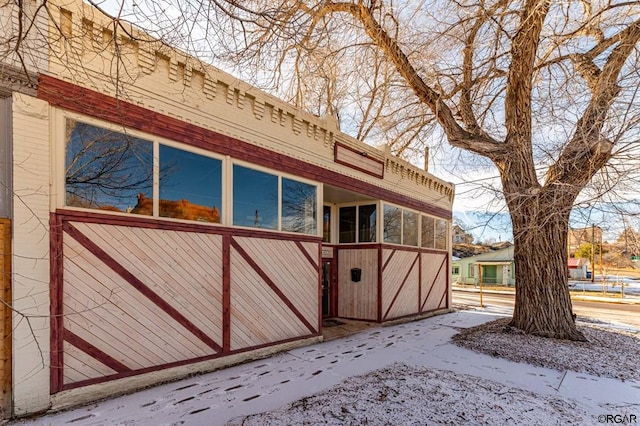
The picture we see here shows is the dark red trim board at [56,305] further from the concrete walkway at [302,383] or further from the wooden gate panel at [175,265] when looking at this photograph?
the concrete walkway at [302,383]

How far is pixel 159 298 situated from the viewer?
4.89m

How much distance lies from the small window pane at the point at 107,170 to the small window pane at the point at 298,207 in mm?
2645

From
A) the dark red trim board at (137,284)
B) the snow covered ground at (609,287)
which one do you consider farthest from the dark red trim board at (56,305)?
the snow covered ground at (609,287)

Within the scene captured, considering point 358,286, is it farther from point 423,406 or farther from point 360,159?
point 423,406

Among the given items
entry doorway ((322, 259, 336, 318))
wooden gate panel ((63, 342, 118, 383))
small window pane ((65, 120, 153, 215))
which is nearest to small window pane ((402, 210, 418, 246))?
entry doorway ((322, 259, 336, 318))

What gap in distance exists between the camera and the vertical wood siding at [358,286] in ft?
31.3

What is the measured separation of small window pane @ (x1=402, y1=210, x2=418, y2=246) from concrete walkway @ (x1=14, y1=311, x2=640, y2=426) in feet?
12.0

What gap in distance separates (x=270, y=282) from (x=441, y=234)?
8.36 m

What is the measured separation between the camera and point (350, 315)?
32.5ft

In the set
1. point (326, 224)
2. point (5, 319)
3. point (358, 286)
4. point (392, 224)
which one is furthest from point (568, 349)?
point (5, 319)

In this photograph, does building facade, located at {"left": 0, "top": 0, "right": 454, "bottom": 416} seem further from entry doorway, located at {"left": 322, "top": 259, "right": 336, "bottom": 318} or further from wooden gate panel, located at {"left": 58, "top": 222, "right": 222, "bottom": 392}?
entry doorway, located at {"left": 322, "top": 259, "right": 336, "bottom": 318}

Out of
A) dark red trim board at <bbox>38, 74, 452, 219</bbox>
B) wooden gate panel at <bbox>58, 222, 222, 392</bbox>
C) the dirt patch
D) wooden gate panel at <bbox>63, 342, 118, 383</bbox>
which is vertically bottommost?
the dirt patch

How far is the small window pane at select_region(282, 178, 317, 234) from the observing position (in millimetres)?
6996

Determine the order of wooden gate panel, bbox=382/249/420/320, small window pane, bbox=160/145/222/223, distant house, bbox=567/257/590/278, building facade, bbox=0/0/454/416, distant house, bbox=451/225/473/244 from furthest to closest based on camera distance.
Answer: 1. distant house, bbox=567/257/590/278
2. wooden gate panel, bbox=382/249/420/320
3. distant house, bbox=451/225/473/244
4. small window pane, bbox=160/145/222/223
5. building facade, bbox=0/0/454/416
